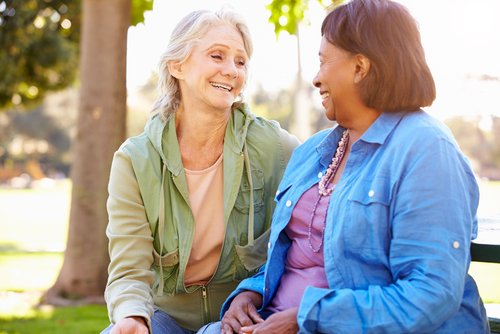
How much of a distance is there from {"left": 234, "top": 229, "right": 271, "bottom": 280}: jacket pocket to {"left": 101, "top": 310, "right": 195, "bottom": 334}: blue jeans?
307 millimetres

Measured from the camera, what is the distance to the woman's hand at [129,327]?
2.81 meters

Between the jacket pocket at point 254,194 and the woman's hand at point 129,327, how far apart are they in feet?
2.16

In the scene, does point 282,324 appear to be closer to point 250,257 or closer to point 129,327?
point 129,327

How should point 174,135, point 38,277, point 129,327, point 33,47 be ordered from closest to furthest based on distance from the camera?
1. point 129,327
2. point 174,135
3. point 38,277
4. point 33,47

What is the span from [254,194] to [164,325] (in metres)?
0.63

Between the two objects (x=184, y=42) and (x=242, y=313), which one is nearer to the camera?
(x=242, y=313)

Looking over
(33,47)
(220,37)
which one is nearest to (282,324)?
(220,37)

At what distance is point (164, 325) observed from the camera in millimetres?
3193

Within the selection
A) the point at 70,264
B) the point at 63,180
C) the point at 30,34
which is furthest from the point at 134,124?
the point at 70,264

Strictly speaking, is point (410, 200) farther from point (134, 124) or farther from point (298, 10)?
point (134, 124)

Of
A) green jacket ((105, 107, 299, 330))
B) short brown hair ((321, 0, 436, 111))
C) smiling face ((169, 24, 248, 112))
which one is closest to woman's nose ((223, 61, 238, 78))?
smiling face ((169, 24, 248, 112))

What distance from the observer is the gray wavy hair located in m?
3.28

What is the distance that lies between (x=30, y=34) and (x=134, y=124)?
4903 cm

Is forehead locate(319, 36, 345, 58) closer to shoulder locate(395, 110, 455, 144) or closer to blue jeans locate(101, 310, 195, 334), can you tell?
shoulder locate(395, 110, 455, 144)
